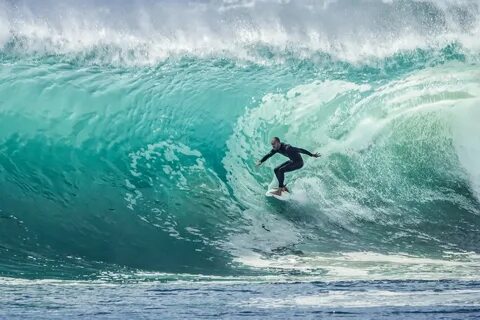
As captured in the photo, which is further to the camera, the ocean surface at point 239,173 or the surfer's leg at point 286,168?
the surfer's leg at point 286,168

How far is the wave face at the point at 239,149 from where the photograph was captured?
9.38 meters

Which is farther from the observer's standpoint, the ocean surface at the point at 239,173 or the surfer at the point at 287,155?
the surfer at the point at 287,155

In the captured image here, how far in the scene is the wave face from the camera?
9.38m

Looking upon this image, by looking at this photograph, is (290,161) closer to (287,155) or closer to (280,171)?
(287,155)

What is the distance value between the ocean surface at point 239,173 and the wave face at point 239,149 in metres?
0.04

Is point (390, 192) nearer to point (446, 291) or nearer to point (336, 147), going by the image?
point (336, 147)

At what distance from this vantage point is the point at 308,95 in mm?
13453

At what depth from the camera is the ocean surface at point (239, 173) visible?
23.7 ft

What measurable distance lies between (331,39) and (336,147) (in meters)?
4.21

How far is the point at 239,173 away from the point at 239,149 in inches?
28.5

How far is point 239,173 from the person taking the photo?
465 inches

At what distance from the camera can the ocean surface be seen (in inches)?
284

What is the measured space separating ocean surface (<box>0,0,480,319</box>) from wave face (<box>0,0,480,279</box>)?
0.12 feet

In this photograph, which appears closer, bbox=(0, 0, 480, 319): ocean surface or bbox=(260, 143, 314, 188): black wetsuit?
bbox=(0, 0, 480, 319): ocean surface
